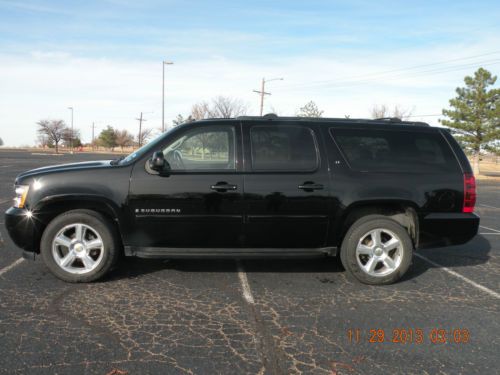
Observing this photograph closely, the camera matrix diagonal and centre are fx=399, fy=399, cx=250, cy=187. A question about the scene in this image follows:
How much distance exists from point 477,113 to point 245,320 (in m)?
33.6

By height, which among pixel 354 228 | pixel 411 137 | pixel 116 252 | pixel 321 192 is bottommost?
pixel 116 252

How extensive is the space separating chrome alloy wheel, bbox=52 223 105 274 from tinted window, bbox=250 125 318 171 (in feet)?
6.27

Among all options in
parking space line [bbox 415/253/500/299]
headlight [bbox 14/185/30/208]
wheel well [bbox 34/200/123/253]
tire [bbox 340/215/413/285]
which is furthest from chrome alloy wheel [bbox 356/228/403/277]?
headlight [bbox 14/185/30/208]

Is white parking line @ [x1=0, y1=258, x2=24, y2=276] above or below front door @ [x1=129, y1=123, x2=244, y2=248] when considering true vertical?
below

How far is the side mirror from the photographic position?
4.04 meters

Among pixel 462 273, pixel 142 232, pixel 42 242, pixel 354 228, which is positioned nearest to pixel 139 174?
pixel 142 232

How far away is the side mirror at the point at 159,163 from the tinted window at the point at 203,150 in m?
0.12

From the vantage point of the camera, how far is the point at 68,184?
4.20 metres

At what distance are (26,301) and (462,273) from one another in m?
5.00

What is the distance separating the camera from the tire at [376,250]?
443cm

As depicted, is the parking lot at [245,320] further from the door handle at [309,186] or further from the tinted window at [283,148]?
the tinted window at [283,148]

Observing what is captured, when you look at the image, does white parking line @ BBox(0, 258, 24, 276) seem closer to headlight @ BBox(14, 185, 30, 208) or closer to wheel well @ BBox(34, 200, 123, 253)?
wheel well @ BBox(34, 200, 123, 253)

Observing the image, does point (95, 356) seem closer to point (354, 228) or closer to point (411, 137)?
point (354, 228)
